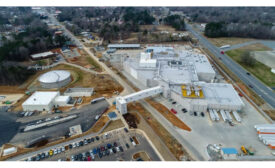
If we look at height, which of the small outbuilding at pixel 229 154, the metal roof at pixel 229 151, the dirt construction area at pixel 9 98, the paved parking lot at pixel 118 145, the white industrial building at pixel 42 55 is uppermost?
the white industrial building at pixel 42 55

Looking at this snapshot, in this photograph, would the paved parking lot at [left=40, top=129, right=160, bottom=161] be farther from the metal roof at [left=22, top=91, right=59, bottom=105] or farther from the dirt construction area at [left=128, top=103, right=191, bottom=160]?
the metal roof at [left=22, top=91, right=59, bottom=105]

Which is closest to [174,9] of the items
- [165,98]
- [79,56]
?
[79,56]

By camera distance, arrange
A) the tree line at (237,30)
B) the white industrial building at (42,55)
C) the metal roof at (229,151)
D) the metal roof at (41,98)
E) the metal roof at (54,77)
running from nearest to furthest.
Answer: the metal roof at (229,151), the metal roof at (41,98), the metal roof at (54,77), the white industrial building at (42,55), the tree line at (237,30)

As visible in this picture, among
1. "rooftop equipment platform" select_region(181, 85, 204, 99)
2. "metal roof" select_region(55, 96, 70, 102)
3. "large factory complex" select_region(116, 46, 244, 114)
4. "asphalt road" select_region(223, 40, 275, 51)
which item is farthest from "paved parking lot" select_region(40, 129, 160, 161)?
"asphalt road" select_region(223, 40, 275, 51)

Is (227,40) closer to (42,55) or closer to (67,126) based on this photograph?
(67,126)

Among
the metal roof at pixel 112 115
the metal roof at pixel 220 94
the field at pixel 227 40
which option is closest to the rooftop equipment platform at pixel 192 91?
the metal roof at pixel 220 94

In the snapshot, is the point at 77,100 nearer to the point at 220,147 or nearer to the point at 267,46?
the point at 220,147

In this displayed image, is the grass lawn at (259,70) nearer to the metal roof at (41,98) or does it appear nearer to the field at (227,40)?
the field at (227,40)
